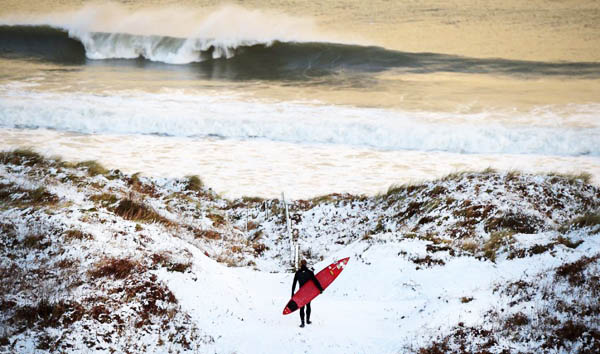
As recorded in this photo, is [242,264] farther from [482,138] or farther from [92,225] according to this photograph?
[482,138]

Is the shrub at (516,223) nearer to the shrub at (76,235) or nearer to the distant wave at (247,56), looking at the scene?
the shrub at (76,235)

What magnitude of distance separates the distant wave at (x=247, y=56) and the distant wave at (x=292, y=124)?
348 inches

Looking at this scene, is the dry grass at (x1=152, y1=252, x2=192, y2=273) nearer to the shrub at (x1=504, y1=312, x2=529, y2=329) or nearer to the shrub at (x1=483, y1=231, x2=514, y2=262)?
the shrub at (x1=504, y1=312, x2=529, y2=329)

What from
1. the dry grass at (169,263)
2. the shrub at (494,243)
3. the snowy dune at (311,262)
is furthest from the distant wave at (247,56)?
the dry grass at (169,263)

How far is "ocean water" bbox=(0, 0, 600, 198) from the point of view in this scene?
2656 centimetres

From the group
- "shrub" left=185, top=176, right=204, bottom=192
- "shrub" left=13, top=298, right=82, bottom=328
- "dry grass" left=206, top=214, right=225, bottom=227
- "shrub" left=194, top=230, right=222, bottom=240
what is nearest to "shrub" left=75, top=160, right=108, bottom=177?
"shrub" left=185, top=176, right=204, bottom=192

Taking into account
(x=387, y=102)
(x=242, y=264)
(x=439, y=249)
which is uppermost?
(x=387, y=102)

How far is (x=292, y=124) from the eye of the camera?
101 feet

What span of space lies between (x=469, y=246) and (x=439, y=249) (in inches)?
42.8

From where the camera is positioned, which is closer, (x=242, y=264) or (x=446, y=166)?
(x=242, y=264)

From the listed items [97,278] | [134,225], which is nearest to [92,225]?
[134,225]

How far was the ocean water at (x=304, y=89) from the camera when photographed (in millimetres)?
26562

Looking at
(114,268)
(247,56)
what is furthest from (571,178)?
(247,56)

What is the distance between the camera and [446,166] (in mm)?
25719
